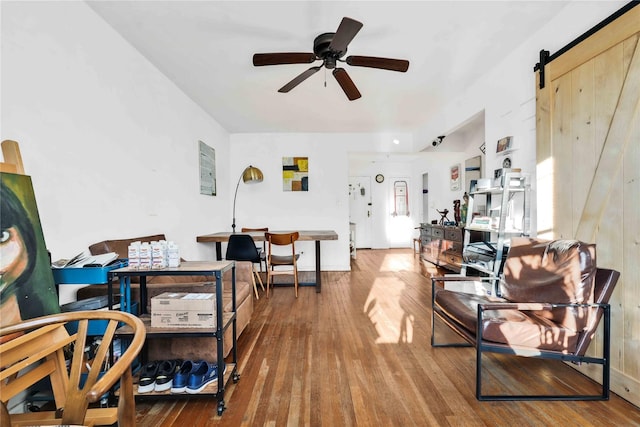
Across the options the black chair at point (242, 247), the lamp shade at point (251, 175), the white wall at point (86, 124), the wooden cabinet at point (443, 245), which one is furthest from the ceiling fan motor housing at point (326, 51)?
the wooden cabinet at point (443, 245)

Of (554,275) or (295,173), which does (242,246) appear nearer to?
(295,173)

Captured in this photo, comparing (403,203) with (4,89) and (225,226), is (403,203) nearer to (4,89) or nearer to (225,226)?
(225,226)

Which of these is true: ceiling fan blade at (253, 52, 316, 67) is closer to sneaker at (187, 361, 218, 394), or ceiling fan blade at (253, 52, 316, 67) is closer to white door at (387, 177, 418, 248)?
sneaker at (187, 361, 218, 394)

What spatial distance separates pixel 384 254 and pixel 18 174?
6.51m

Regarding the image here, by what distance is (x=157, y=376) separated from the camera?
167 centimetres

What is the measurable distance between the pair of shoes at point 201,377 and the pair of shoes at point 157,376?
0.43ft

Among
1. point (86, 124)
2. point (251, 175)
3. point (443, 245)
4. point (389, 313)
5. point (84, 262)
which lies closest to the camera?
point (84, 262)

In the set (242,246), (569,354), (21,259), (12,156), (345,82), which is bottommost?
(569,354)

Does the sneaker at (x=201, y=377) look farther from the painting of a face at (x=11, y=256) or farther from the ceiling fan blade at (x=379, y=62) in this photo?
the ceiling fan blade at (x=379, y=62)

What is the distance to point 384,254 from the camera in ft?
23.1

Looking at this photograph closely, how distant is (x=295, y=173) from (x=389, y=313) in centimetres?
305

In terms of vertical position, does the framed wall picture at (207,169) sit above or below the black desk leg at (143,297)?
above

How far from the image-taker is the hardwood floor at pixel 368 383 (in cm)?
154

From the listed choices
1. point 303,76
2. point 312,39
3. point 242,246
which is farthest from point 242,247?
point 312,39
